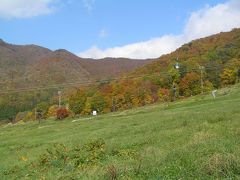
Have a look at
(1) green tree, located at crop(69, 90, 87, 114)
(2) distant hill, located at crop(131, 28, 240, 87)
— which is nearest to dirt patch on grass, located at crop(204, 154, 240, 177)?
(2) distant hill, located at crop(131, 28, 240, 87)

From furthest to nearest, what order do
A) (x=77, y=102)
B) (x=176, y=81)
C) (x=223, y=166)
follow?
1. (x=77, y=102)
2. (x=176, y=81)
3. (x=223, y=166)

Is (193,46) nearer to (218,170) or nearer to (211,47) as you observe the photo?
(211,47)

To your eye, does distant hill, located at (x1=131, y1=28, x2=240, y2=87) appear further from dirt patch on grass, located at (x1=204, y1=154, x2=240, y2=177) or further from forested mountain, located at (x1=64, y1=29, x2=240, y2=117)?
dirt patch on grass, located at (x1=204, y1=154, x2=240, y2=177)

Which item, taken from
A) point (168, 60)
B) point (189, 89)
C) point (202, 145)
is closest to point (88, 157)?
point (202, 145)

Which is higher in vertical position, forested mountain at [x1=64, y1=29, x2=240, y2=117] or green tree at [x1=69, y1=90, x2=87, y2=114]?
forested mountain at [x1=64, y1=29, x2=240, y2=117]

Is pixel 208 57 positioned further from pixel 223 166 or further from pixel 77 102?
pixel 223 166

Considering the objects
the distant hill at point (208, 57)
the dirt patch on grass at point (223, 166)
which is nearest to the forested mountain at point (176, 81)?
the distant hill at point (208, 57)

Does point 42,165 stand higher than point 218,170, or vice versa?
point 218,170

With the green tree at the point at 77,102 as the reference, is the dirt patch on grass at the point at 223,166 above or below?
above

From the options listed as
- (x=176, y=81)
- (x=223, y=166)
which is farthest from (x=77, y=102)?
(x=223, y=166)

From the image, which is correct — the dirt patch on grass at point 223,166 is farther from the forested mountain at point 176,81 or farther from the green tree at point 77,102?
the green tree at point 77,102

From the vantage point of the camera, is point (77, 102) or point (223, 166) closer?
point (223, 166)

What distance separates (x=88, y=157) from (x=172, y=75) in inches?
5412

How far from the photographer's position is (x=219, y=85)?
513 feet
